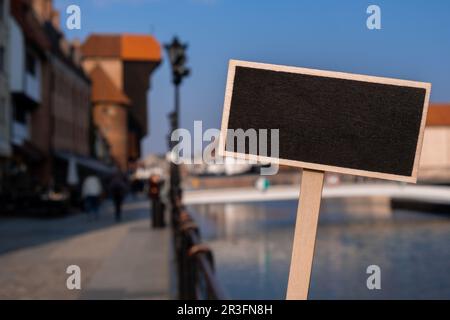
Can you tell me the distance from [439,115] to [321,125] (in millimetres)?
109941

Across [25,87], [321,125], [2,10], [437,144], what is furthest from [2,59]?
[437,144]

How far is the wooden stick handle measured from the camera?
2.24 meters

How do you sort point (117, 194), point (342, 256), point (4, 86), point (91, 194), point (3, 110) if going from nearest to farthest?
point (342, 256)
point (91, 194)
point (117, 194)
point (4, 86)
point (3, 110)

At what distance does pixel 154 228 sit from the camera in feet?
60.9

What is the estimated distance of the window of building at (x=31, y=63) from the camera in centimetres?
3295

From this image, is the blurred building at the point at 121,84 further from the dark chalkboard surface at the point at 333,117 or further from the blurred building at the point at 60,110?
the dark chalkboard surface at the point at 333,117

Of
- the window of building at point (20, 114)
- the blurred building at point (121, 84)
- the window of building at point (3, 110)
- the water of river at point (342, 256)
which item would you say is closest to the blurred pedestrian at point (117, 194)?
the water of river at point (342, 256)

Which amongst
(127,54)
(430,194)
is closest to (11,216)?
(430,194)

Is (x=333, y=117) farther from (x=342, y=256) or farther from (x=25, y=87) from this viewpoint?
(x=25, y=87)

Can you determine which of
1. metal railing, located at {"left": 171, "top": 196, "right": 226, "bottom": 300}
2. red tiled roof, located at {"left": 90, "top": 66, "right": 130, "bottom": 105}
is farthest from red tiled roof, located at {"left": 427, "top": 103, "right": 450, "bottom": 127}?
metal railing, located at {"left": 171, "top": 196, "right": 226, "bottom": 300}

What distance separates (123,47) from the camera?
90312mm

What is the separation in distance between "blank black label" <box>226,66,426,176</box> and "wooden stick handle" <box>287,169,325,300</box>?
10 cm
